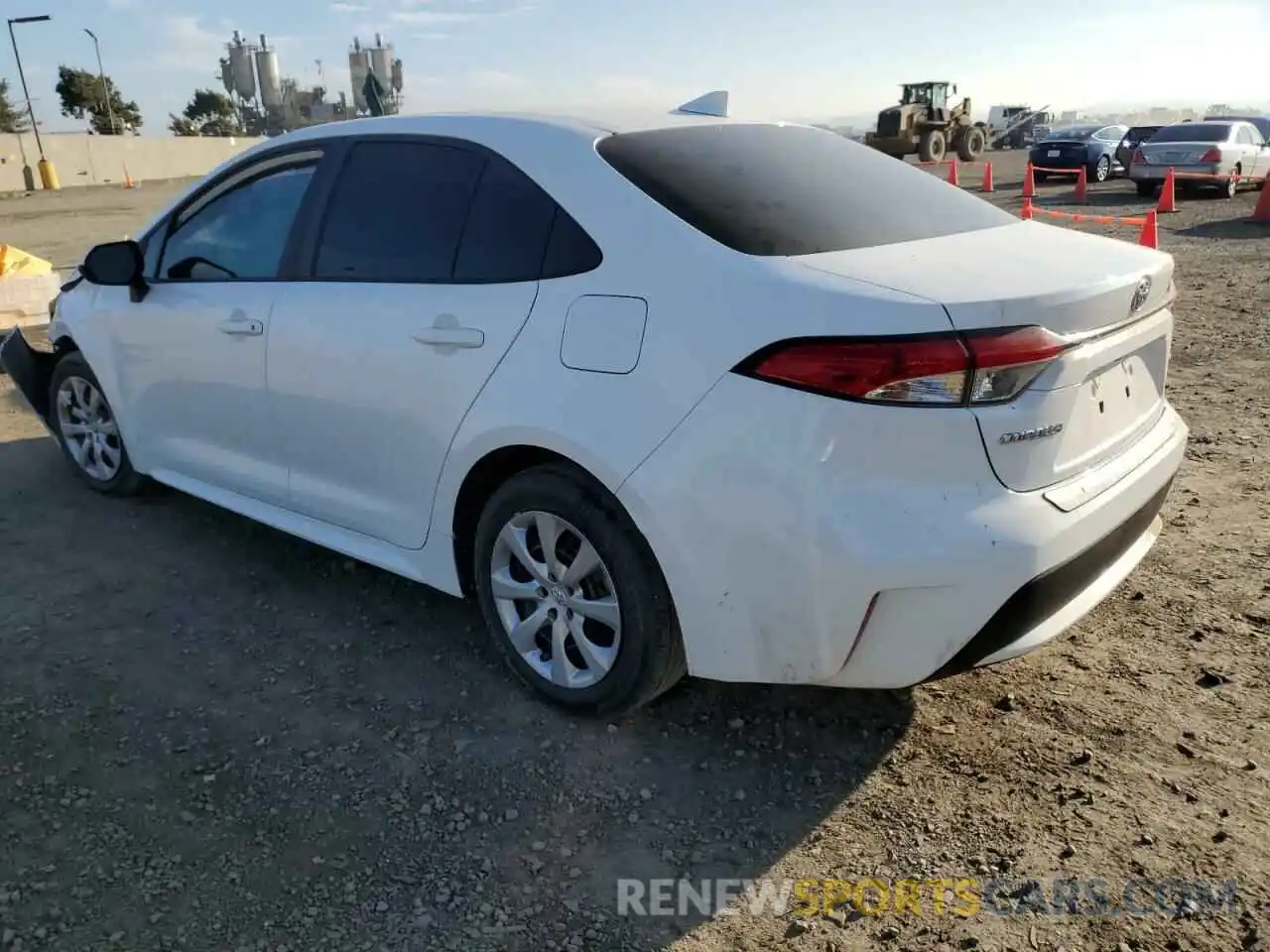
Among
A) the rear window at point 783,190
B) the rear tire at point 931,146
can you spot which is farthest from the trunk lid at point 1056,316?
the rear tire at point 931,146

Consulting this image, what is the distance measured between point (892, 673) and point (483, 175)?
6.14ft

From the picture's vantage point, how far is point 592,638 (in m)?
2.95

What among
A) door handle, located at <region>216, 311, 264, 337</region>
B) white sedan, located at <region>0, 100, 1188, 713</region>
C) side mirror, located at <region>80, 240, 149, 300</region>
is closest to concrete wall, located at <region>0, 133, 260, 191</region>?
side mirror, located at <region>80, 240, 149, 300</region>

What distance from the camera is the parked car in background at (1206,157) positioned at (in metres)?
18.4

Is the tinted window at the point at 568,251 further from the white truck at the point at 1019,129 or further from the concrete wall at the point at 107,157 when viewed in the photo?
the white truck at the point at 1019,129

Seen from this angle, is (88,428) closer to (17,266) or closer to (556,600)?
(556,600)

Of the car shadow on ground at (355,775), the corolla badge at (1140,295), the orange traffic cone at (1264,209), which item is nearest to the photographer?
the car shadow on ground at (355,775)

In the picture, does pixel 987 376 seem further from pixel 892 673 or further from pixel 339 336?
pixel 339 336

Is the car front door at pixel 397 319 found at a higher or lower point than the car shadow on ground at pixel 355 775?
higher

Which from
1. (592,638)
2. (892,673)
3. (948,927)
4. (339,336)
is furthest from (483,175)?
(948,927)

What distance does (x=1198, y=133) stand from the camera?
63.3 ft

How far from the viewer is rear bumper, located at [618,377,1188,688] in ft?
7.43

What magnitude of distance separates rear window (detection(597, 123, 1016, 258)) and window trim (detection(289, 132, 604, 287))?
0.25 metres

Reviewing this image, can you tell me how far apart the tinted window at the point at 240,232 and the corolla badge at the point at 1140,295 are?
2.71 meters
